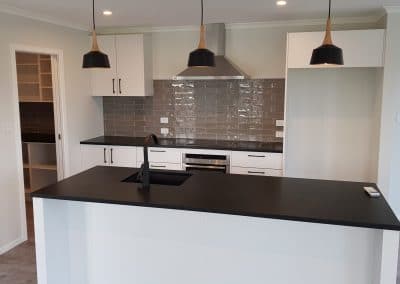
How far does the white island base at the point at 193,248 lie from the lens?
2393 millimetres

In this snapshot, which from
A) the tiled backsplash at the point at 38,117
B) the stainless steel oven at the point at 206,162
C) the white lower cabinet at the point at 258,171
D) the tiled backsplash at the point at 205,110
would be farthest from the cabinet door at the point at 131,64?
the white lower cabinet at the point at 258,171

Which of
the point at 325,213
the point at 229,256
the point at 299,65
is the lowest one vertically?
the point at 229,256

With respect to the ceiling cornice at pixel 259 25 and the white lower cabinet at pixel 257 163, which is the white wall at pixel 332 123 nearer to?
the white lower cabinet at pixel 257 163

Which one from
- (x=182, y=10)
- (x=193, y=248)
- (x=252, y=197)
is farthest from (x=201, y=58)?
(x=182, y=10)

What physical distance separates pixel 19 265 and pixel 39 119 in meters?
2.88

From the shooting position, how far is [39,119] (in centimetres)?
584

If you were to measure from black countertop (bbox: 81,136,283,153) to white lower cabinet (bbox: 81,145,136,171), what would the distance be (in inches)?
2.9

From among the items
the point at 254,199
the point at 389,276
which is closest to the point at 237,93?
the point at 254,199

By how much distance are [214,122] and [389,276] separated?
10.8 feet

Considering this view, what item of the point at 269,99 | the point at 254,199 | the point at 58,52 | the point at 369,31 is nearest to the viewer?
the point at 254,199

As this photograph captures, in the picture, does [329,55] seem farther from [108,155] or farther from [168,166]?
[108,155]

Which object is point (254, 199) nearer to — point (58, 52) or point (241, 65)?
point (241, 65)

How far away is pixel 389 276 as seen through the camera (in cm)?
215

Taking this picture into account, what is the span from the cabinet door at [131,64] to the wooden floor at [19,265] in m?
2.26
